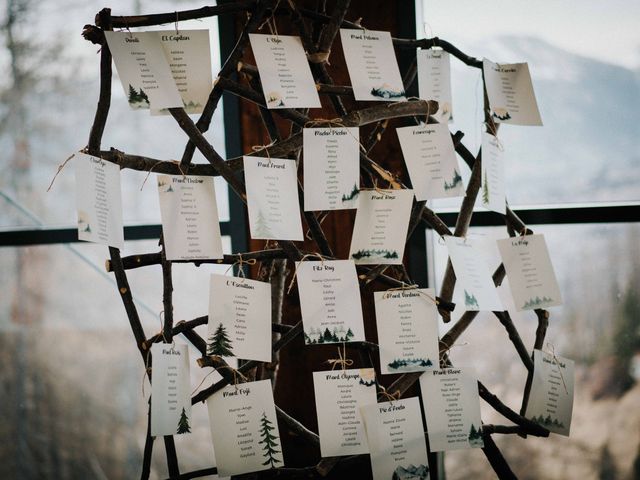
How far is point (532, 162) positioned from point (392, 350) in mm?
738

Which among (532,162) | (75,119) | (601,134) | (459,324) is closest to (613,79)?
(601,134)

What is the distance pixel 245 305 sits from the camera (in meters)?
1.36

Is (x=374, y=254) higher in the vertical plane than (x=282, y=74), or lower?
lower

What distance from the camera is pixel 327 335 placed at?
137 centimetres

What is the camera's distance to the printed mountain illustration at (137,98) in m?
1.31

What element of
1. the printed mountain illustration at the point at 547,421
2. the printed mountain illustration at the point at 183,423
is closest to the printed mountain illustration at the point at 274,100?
the printed mountain illustration at the point at 183,423

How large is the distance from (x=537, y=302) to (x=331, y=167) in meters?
0.55

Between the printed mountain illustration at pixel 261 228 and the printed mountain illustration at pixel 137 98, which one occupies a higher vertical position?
the printed mountain illustration at pixel 137 98

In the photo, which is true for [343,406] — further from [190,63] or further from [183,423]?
[190,63]

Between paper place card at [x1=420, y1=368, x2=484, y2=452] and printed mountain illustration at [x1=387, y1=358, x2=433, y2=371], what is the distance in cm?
4

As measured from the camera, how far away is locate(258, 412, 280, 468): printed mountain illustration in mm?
1389

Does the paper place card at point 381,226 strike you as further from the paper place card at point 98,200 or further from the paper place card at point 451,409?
the paper place card at point 98,200

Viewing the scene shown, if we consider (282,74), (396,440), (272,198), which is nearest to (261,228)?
(272,198)

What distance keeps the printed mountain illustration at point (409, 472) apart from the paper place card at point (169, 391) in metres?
0.41
